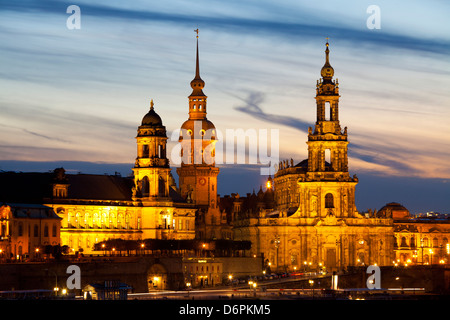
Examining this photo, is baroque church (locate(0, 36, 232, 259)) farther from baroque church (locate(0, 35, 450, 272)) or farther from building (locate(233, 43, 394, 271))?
building (locate(233, 43, 394, 271))

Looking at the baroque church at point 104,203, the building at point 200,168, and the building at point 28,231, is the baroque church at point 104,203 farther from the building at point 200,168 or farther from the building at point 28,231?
the building at point 200,168

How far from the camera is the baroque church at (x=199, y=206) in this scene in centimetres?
16850

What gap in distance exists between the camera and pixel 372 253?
184 meters

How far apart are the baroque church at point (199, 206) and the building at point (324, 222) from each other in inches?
5.3

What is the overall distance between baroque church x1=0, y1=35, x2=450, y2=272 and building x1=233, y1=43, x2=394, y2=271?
14 centimetres

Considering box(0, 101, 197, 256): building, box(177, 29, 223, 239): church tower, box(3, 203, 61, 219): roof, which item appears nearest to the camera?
box(3, 203, 61, 219): roof

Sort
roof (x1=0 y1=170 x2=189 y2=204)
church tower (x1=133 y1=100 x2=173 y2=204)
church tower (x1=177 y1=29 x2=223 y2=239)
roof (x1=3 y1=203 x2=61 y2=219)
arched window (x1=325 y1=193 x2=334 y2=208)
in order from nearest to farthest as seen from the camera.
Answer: roof (x1=3 y1=203 x2=61 y2=219)
roof (x1=0 y1=170 x2=189 y2=204)
church tower (x1=133 y1=100 x2=173 y2=204)
arched window (x1=325 y1=193 x2=334 y2=208)
church tower (x1=177 y1=29 x2=223 y2=239)

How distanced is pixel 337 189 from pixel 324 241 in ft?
23.9

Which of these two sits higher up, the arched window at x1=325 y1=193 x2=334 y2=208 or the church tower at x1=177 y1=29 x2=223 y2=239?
the church tower at x1=177 y1=29 x2=223 y2=239

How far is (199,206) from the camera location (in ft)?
651

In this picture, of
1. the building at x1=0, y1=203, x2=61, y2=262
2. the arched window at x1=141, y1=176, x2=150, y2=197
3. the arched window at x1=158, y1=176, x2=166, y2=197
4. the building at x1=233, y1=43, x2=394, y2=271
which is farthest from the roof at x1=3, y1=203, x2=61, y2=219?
the building at x1=233, y1=43, x2=394, y2=271

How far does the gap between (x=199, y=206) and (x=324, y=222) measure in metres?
23.1

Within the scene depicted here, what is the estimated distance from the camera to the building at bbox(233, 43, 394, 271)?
183 metres

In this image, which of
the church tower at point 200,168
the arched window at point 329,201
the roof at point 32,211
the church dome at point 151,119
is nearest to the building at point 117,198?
the church dome at point 151,119
